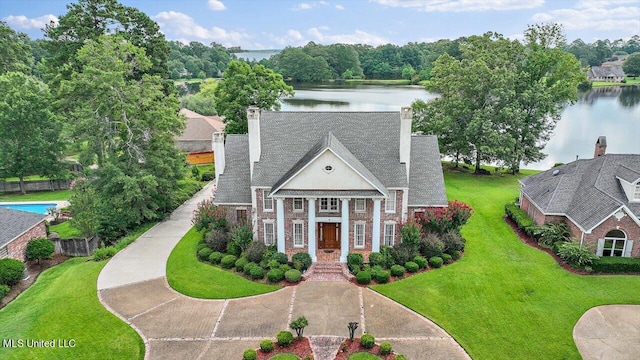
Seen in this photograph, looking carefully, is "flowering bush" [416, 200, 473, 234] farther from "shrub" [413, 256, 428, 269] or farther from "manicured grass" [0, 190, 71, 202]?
"manicured grass" [0, 190, 71, 202]

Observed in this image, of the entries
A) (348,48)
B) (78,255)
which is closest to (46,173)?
(78,255)

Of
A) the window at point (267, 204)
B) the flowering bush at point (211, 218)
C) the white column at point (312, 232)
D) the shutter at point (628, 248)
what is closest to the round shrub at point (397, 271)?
the white column at point (312, 232)

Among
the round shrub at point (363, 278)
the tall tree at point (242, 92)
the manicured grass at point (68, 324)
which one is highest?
the tall tree at point (242, 92)

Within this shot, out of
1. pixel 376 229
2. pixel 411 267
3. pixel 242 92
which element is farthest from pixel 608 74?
pixel 411 267

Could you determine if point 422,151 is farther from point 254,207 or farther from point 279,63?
point 279,63

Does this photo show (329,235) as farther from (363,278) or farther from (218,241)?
(218,241)

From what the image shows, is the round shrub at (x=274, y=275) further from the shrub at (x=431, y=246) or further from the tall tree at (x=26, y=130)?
the tall tree at (x=26, y=130)
